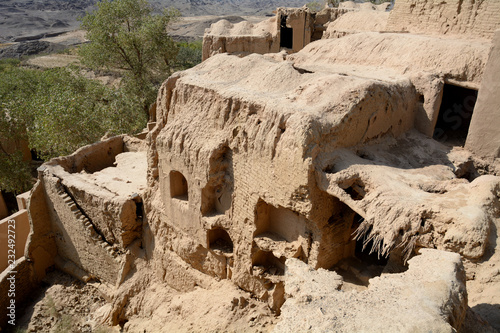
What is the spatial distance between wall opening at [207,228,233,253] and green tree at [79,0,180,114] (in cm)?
1333

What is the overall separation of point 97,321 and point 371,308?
366 inches

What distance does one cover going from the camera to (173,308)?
999 cm

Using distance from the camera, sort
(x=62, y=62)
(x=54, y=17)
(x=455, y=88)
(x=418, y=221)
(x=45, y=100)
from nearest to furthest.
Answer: (x=418, y=221) → (x=455, y=88) → (x=45, y=100) → (x=62, y=62) → (x=54, y=17)

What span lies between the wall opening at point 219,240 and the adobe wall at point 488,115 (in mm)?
6000

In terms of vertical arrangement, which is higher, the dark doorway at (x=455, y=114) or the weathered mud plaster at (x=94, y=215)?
the dark doorway at (x=455, y=114)

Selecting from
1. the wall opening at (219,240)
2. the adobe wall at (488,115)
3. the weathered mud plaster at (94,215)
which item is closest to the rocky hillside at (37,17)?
the weathered mud plaster at (94,215)

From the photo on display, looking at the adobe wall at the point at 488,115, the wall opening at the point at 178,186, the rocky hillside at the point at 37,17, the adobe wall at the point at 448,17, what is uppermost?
the adobe wall at the point at 448,17

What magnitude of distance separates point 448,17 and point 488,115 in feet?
13.4

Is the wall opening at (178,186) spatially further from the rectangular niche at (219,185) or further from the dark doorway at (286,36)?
the dark doorway at (286,36)

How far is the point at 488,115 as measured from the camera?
8.59m

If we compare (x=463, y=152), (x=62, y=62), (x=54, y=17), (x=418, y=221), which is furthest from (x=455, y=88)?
(x=54, y=17)

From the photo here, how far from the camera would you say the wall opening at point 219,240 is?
9656 mm

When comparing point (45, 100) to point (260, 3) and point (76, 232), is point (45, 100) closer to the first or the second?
point (76, 232)

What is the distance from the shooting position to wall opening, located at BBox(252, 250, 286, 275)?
8891 millimetres
